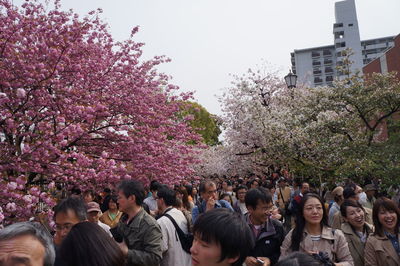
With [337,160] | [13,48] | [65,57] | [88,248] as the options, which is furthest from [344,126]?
[88,248]

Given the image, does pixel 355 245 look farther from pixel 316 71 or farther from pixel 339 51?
pixel 316 71

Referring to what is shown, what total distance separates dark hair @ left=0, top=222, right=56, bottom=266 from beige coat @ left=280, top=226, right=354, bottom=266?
2250mm

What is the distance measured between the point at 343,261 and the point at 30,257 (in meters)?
2.86

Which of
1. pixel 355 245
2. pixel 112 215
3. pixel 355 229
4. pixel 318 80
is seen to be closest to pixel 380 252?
pixel 355 245

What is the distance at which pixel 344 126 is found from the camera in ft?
41.4

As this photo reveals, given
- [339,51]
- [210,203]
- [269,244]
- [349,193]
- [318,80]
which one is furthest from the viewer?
[318,80]

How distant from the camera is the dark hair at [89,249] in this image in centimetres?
198

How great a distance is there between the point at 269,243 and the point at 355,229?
4.93 feet

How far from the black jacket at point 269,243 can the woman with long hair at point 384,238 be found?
3.41 ft

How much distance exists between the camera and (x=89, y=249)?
2012 millimetres

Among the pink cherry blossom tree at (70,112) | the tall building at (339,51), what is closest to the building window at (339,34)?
the tall building at (339,51)

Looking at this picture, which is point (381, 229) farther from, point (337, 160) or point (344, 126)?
point (344, 126)

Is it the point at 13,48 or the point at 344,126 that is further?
the point at 344,126

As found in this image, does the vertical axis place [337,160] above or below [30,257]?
above
